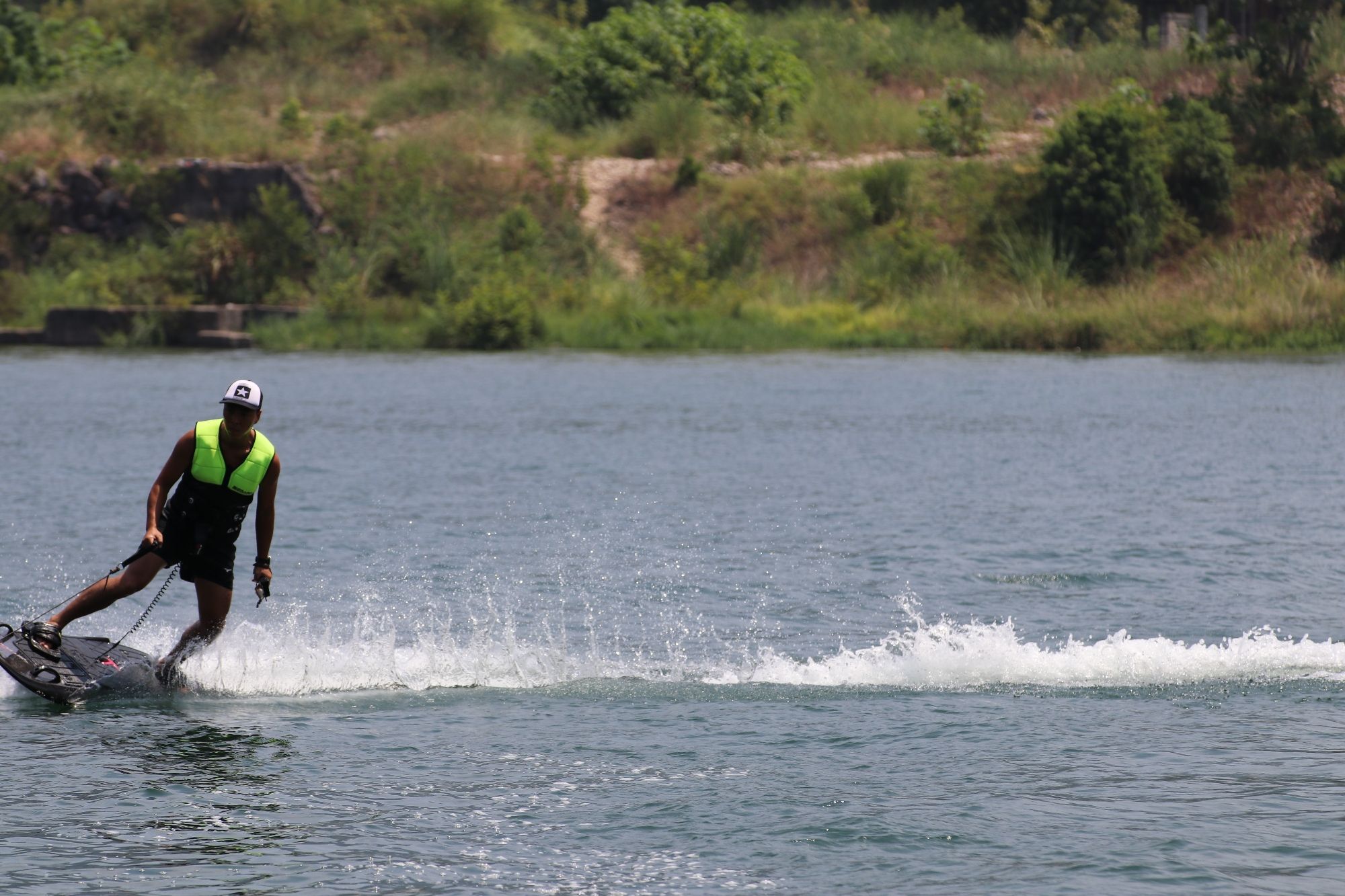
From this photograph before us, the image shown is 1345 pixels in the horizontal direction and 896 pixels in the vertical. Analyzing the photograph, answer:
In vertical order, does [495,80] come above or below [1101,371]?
above

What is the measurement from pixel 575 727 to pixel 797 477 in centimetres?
981

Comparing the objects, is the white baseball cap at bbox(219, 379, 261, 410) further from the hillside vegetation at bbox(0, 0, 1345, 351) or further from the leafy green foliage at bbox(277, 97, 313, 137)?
the leafy green foliage at bbox(277, 97, 313, 137)

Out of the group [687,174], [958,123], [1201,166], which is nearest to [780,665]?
[1201,166]

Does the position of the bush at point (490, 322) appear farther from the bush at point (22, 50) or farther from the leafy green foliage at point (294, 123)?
the bush at point (22, 50)

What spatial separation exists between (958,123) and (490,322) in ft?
46.5

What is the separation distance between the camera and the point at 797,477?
18.5m

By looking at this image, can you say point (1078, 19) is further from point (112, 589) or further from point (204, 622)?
point (112, 589)

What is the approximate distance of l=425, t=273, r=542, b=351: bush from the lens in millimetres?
35344

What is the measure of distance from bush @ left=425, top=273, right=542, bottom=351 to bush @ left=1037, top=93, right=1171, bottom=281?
10884 millimetres

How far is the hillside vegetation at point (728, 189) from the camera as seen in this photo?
35969 millimetres

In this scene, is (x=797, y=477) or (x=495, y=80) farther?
(x=495, y=80)

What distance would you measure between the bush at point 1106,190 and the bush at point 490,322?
10.9 meters

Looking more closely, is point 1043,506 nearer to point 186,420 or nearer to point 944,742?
point 944,742

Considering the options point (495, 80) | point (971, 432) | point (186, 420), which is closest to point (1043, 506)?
point (971, 432)
